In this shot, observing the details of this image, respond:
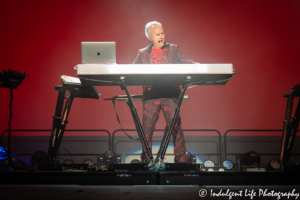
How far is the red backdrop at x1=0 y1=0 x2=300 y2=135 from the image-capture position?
4.42m

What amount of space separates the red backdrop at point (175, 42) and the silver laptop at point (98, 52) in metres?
2.62

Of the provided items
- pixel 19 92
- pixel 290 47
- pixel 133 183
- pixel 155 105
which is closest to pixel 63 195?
pixel 133 183

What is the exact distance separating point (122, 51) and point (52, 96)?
1460 millimetres

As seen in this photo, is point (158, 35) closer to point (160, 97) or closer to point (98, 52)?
point (160, 97)

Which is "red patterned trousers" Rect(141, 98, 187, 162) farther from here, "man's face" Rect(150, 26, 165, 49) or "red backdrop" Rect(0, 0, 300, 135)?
"red backdrop" Rect(0, 0, 300, 135)

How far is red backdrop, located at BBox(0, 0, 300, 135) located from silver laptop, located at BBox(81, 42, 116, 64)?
2.62 metres

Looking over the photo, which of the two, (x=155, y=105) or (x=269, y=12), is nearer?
(x=155, y=105)

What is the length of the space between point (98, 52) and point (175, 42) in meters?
2.90

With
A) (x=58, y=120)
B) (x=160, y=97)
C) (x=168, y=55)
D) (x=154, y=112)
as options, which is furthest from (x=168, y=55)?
(x=58, y=120)

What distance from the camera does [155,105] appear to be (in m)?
2.31

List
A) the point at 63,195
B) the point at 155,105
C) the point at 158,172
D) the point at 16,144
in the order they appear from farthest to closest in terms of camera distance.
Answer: the point at 16,144
the point at 155,105
the point at 158,172
the point at 63,195

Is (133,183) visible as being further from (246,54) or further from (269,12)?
(269,12)

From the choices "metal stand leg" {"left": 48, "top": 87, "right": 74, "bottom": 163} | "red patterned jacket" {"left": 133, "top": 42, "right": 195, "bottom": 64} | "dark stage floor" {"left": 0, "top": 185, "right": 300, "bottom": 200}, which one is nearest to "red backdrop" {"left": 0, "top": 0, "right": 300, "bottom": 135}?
"metal stand leg" {"left": 48, "top": 87, "right": 74, "bottom": 163}

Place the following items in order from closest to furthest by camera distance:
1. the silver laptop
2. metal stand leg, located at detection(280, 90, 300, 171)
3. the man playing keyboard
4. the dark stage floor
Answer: the dark stage floor → the silver laptop → the man playing keyboard → metal stand leg, located at detection(280, 90, 300, 171)
